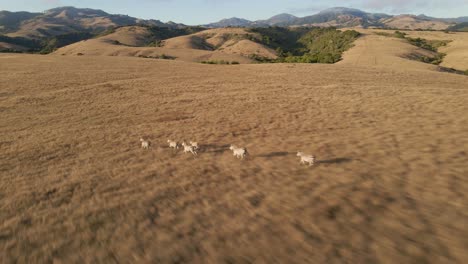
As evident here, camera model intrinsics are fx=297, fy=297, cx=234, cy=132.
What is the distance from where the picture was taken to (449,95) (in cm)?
2584

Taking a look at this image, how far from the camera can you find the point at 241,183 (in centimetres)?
1209

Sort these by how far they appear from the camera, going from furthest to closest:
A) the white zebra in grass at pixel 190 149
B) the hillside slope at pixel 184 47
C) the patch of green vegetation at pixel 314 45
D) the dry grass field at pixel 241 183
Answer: the hillside slope at pixel 184 47 < the patch of green vegetation at pixel 314 45 < the white zebra in grass at pixel 190 149 < the dry grass field at pixel 241 183

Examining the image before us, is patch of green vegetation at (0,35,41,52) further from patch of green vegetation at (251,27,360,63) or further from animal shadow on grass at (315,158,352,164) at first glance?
animal shadow on grass at (315,158,352,164)

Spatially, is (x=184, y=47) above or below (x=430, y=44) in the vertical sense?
above

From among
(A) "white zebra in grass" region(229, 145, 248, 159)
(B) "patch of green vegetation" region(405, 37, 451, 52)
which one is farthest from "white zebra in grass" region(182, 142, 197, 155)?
(B) "patch of green vegetation" region(405, 37, 451, 52)

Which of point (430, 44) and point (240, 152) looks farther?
point (430, 44)

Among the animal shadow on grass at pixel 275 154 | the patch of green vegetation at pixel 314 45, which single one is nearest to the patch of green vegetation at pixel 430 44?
the patch of green vegetation at pixel 314 45

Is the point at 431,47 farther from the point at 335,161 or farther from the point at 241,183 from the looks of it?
the point at 241,183

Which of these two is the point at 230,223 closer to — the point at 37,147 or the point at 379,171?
the point at 379,171

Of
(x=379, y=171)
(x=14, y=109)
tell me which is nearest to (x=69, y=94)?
(x=14, y=109)

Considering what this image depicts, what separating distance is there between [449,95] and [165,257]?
27923 millimetres

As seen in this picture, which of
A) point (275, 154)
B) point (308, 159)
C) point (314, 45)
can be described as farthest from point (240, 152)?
point (314, 45)

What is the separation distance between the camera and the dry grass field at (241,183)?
8.50 metres

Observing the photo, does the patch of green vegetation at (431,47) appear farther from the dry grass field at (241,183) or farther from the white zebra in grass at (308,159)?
the white zebra in grass at (308,159)
